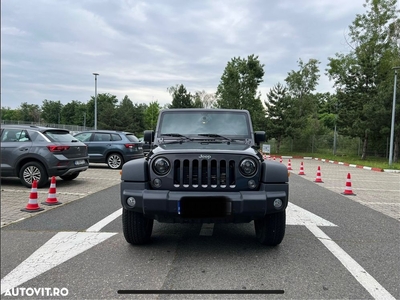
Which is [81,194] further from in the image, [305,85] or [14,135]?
[305,85]

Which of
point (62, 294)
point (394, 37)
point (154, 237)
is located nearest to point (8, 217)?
point (154, 237)

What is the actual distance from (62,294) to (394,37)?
113 ft

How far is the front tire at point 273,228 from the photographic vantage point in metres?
3.88

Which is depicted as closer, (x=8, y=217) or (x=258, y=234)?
(x=258, y=234)

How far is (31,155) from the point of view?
7.87 metres

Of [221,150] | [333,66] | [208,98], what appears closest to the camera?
[221,150]

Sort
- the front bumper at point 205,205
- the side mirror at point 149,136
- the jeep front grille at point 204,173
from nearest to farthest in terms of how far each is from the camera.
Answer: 1. the front bumper at point 205,205
2. the jeep front grille at point 204,173
3. the side mirror at point 149,136

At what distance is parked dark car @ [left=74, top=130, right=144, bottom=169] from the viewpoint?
13.2 meters

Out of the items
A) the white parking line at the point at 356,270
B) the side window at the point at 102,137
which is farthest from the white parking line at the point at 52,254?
the side window at the point at 102,137

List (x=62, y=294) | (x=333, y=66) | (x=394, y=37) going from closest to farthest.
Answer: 1. (x=62, y=294)
2. (x=394, y=37)
3. (x=333, y=66)

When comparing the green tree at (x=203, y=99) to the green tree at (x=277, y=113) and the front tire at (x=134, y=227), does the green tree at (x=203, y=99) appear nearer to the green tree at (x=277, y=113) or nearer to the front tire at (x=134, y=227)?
the green tree at (x=277, y=113)

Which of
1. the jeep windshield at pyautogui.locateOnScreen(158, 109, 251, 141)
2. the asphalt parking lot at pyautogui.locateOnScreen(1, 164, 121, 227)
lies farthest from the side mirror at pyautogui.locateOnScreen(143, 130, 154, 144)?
the asphalt parking lot at pyautogui.locateOnScreen(1, 164, 121, 227)

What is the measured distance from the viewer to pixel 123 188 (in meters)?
3.67

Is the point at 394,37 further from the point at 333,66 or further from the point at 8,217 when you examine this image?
the point at 8,217
